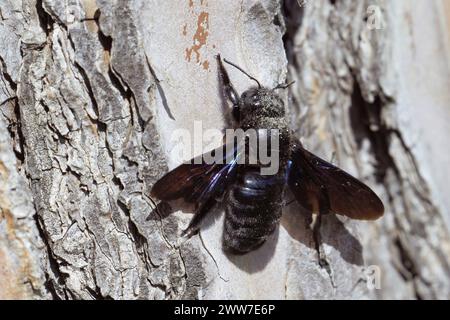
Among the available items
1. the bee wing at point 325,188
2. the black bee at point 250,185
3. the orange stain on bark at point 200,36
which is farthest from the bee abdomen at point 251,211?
the orange stain on bark at point 200,36

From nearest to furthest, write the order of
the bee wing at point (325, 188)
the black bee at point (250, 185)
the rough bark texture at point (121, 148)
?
the rough bark texture at point (121, 148)
the black bee at point (250, 185)
the bee wing at point (325, 188)

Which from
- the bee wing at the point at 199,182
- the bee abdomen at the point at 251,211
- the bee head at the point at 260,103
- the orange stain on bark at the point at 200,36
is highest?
the orange stain on bark at the point at 200,36

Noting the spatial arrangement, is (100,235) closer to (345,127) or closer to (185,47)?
(185,47)

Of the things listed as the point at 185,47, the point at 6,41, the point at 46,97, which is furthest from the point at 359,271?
the point at 6,41

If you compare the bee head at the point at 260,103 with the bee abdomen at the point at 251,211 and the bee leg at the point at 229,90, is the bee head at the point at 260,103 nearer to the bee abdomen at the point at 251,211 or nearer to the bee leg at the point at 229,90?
the bee leg at the point at 229,90

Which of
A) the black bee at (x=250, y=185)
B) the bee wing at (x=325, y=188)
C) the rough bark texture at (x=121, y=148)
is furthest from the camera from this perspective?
the bee wing at (x=325, y=188)

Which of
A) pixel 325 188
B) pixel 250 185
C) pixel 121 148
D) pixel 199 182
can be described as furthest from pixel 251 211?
pixel 121 148

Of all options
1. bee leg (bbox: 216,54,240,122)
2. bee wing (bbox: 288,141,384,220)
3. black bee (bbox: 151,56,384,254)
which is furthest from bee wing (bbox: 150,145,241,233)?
bee wing (bbox: 288,141,384,220)
